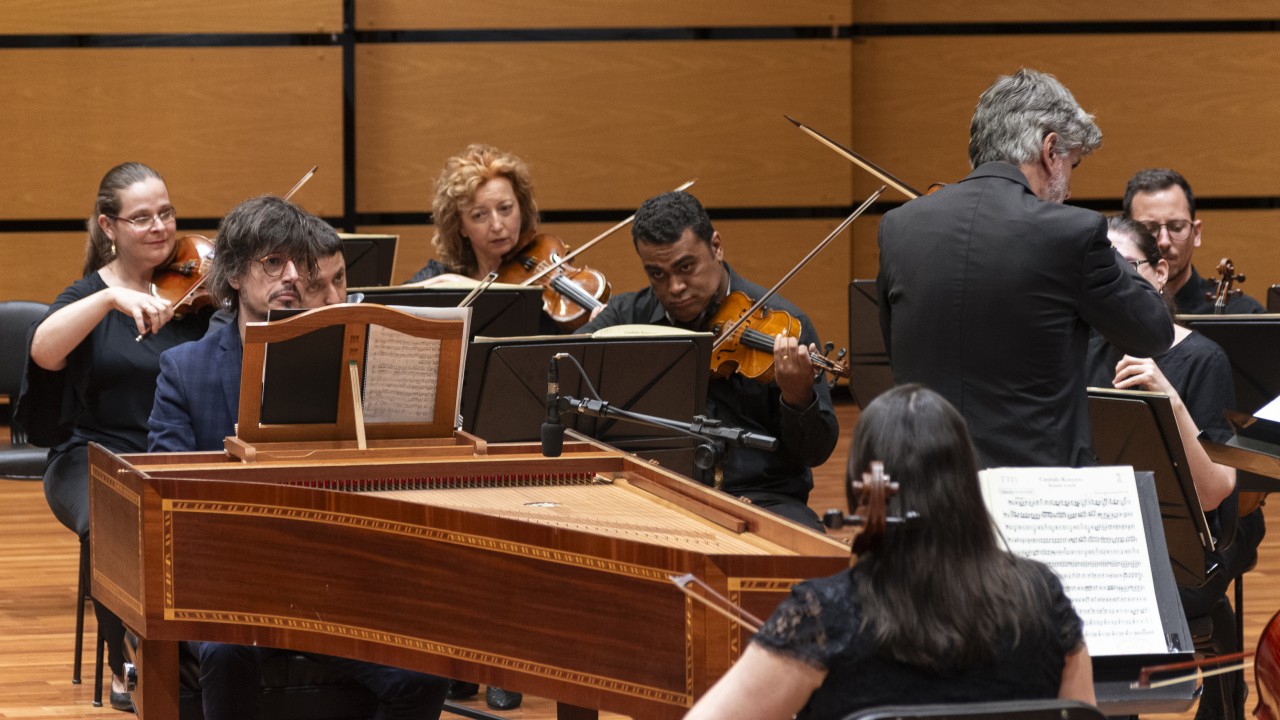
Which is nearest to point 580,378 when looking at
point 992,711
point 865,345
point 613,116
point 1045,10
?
point 865,345

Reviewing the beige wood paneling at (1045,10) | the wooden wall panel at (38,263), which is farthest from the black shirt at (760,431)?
the wooden wall panel at (38,263)

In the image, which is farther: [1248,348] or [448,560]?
[1248,348]

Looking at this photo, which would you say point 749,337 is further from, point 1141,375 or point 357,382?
point 357,382

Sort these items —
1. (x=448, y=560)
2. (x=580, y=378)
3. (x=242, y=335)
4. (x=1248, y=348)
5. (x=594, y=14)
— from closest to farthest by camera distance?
1. (x=448, y=560)
2. (x=242, y=335)
3. (x=580, y=378)
4. (x=1248, y=348)
5. (x=594, y=14)

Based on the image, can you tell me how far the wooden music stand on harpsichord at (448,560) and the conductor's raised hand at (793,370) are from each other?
596 millimetres

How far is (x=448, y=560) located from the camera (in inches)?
91.9

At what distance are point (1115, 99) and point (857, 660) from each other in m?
6.29

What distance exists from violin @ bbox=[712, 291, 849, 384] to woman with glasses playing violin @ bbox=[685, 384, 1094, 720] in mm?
1904

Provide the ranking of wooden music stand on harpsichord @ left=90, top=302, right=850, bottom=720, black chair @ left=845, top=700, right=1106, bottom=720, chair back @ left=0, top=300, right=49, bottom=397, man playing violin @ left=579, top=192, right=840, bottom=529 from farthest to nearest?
1. chair back @ left=0, top=300, right=49, bottom=397
2. man playing violin @ left=579, top=192, right=840, bottom=529
3. wooden music stand on harpsichord @ left=90, top=302, right=850, bottom=720
4. black chair @ left=845, top=700, right=1106, bottom=720

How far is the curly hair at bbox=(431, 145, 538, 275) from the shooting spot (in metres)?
4.65

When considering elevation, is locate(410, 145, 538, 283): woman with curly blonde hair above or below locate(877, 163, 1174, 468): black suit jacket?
above

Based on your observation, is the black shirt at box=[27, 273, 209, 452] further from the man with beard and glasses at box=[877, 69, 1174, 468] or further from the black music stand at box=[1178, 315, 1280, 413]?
the black music stand at box=[1178, 315, 1280, 413]

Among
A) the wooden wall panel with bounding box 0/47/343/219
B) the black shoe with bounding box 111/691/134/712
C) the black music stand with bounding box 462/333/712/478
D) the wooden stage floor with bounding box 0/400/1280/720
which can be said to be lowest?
the black shoe with bounding box 111/691/134/712

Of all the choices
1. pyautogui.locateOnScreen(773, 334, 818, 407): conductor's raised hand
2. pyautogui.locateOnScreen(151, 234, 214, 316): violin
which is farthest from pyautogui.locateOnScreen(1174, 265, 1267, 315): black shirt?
pyautogui.locateOnScreen(151, 234, 214, 316): violin
